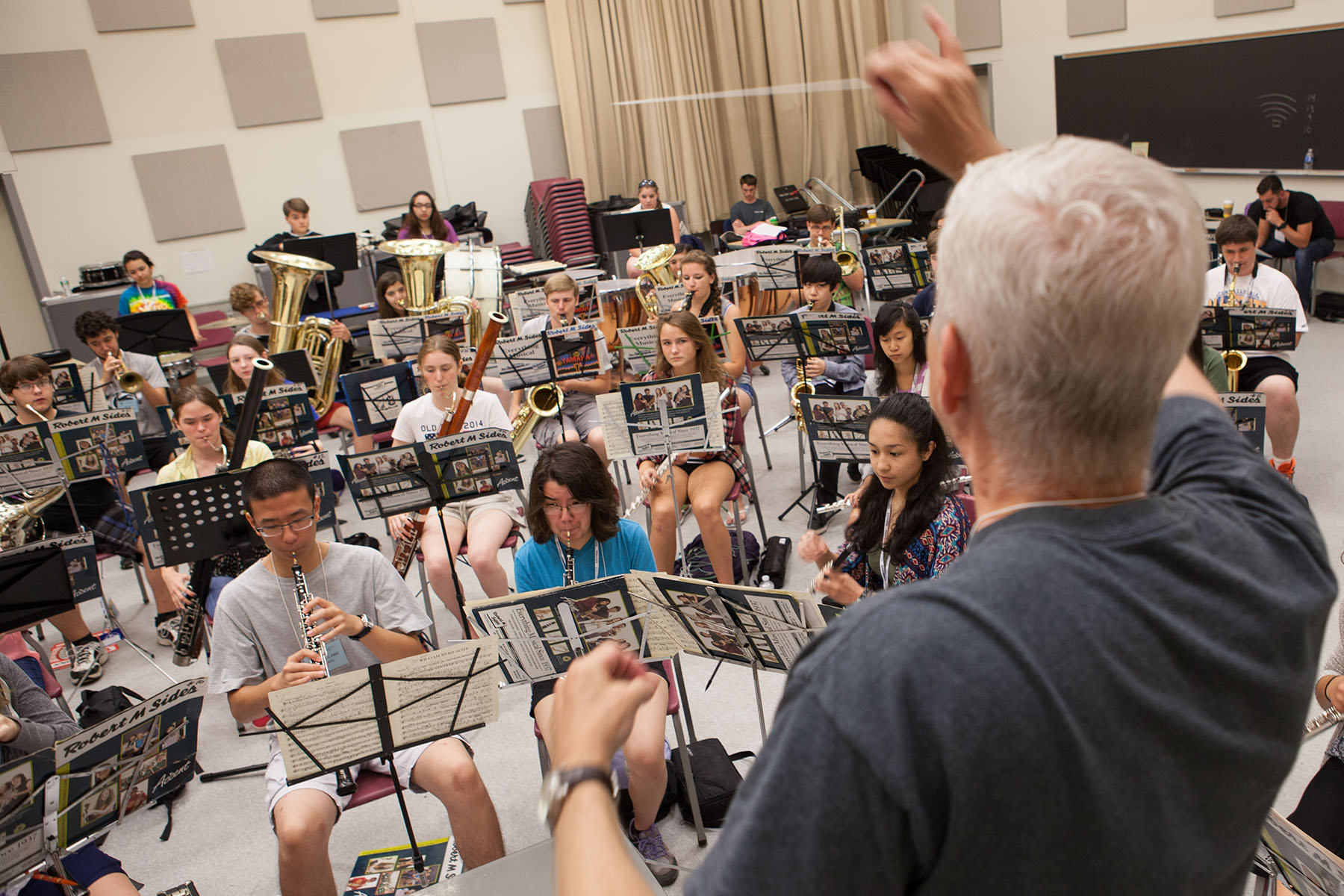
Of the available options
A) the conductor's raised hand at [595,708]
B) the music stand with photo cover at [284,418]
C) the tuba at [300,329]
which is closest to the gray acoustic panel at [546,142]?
the tuba at [300,329]

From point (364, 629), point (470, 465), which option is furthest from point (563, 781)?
point (470, 465)

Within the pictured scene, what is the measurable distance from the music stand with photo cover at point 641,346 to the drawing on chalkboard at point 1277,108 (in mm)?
6648

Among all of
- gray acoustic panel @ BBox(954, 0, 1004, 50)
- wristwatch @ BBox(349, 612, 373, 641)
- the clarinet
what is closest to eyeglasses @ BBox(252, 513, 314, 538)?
the clarinet

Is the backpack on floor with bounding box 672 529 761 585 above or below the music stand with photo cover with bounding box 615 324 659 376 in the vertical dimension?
below

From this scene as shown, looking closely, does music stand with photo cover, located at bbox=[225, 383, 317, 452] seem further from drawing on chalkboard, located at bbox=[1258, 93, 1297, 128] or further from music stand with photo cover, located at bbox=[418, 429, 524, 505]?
drawing on chalkboard, located at bbox=[1258, 93, 1297, 128]

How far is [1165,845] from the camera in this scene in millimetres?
709

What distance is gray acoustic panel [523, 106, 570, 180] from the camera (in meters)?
11.7

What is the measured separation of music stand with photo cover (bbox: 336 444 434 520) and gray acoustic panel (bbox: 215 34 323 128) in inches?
325

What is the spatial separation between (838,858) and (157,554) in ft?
12.1

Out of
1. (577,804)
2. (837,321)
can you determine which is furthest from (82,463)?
(577,804)

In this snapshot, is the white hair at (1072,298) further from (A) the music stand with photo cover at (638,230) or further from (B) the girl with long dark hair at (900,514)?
(A) the music stand with photo cover at (638,230)

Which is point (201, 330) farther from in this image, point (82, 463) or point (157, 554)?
point (157, 554)

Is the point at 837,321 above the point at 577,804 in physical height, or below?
below

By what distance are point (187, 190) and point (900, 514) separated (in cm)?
980
